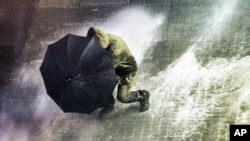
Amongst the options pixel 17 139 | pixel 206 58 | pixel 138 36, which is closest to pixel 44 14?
pixel 138 36

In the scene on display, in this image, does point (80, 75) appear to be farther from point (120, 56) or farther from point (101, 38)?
point (120, 56)

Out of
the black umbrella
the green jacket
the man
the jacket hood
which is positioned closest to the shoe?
the man

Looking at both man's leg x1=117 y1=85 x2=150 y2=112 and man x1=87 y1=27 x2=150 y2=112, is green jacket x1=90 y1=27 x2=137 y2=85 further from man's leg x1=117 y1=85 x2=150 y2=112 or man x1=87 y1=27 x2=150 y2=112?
man's leg x1=117 y1=85 x2=150 y2=112

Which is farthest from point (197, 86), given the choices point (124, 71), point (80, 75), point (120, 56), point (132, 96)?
point (80, 75)

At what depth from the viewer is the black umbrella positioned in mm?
5809

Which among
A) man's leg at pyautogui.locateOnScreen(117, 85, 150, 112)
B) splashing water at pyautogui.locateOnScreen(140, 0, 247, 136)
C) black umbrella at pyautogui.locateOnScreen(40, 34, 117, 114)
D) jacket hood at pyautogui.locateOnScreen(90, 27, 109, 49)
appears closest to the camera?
black umbrella at pyautogui.locateOnScreen(40, 34, 117, 114)

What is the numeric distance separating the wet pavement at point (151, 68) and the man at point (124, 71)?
12 centimetres

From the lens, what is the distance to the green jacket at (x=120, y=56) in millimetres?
6227

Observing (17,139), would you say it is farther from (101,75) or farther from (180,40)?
(180,40)

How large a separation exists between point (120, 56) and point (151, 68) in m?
0.72

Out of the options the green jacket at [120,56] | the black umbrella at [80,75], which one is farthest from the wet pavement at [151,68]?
the black umbrella at [80,75]

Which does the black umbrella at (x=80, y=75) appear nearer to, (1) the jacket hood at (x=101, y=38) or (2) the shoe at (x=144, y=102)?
(1) the jacket hood at (x=101, y=38)

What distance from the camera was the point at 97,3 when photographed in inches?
310

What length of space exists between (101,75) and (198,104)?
150cm
